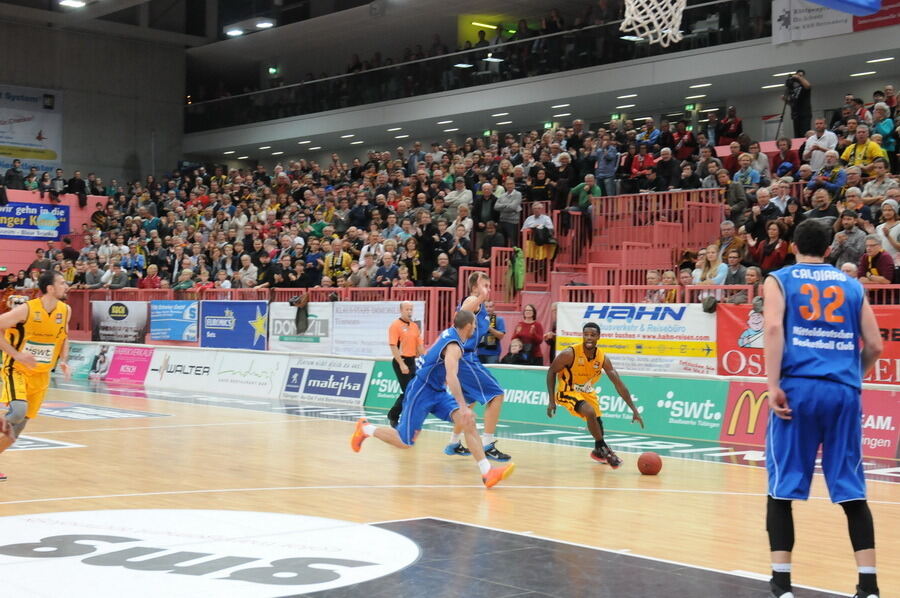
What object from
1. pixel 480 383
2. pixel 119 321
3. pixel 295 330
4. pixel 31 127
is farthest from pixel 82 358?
pixel 31 127

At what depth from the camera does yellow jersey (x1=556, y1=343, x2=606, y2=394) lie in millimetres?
12711

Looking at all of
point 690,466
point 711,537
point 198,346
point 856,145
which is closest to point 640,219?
point 856,145

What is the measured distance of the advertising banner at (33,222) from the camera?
39.1 m

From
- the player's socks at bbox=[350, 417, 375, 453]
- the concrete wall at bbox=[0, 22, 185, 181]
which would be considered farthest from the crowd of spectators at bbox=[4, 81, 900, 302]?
the concrete wall at bbox=[0, 22, 185, 181]

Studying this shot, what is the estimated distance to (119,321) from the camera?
2916cm

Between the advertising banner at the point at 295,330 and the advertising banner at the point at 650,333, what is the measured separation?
21.2ft

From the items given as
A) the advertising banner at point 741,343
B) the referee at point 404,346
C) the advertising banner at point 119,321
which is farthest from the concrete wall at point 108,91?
the advertising banner at point 741,343

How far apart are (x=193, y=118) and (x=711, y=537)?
140ft

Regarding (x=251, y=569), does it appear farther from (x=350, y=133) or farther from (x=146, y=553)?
(x=350, y=133)

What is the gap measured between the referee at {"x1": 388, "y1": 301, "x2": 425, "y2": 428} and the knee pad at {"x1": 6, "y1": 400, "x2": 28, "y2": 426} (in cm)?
650

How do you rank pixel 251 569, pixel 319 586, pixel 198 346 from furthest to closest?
pixel 198 346
pixel 251 569
pixel 319 586

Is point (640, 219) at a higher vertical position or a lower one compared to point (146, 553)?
higher

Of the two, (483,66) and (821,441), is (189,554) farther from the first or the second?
(483,66)

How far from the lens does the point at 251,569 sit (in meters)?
6.99
